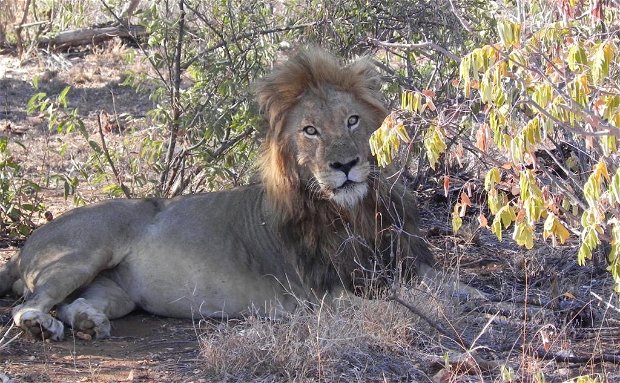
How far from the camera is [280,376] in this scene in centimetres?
461

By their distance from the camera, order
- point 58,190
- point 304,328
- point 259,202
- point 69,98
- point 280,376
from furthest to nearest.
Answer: point 69,98 → point 58,190 → point 259,202 → point 304,328 → point 280,376

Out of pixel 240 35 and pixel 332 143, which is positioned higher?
pixel 240 35

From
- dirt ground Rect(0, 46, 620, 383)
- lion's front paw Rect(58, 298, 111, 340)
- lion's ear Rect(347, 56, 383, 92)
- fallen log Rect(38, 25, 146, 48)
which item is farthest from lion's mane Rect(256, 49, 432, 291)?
fallen log Rect(38, 25, 146, 48)

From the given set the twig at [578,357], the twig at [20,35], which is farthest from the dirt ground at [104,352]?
the twig at [20,35]

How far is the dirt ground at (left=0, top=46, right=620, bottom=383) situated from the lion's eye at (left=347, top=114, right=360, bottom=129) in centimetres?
89

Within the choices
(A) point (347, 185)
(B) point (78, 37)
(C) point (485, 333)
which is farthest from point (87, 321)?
(B) point (78, 37)

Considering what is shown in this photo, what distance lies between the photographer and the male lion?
5605mm

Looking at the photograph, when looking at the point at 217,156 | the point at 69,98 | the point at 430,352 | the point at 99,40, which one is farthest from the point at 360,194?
the point at 99,40

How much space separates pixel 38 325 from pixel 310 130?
1661 millimetres

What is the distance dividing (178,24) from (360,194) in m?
2.04

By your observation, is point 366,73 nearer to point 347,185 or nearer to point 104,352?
point 347,185

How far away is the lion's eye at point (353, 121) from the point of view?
18.6 ft

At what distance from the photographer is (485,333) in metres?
5.14

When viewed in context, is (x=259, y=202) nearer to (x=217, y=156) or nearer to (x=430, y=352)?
(x=217, y=156)
